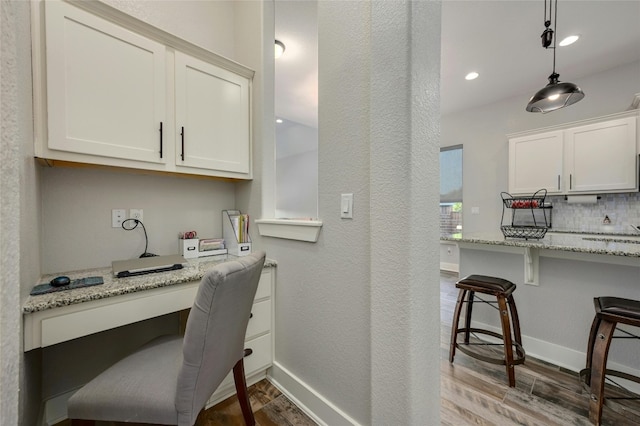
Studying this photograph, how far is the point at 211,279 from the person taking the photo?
900 mm

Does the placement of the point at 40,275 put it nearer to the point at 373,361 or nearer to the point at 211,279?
the point at 211,279

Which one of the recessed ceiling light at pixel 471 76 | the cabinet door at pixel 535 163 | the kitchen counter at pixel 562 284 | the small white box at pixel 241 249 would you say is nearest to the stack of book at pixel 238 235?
the small white box at pixel 241 249

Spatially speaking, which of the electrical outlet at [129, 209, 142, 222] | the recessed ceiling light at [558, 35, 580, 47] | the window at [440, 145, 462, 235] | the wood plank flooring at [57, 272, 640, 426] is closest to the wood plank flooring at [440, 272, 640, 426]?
the wood plank flooring at [57, 272, 640, 426]

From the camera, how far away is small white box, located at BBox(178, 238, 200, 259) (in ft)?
5.94

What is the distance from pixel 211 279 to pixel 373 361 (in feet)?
2.49

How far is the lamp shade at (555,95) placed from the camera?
6.25ft

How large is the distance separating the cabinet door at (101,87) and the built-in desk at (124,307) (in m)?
0.69

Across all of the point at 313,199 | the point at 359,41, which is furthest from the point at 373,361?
the point at 313,199

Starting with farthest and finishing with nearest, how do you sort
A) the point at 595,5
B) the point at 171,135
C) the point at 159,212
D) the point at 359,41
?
the point at 595,5 < the point at 159,212 < the point at 171,135 < the point at 359,41

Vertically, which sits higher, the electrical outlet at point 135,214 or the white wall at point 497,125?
the white wall at point 497,125

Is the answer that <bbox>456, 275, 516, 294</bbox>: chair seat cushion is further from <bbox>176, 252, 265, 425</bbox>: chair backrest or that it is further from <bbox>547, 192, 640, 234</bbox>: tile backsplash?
<bbox>547, 192, 640, 234</bbox>: tile backsplash

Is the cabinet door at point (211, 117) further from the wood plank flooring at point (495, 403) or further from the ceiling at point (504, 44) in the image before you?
the wood plank flooring at point (495, 403)

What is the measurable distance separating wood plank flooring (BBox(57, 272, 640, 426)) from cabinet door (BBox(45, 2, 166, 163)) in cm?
154

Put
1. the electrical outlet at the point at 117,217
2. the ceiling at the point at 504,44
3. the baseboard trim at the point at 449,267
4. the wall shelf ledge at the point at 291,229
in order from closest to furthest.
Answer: the wall shelf ledge at the point at 291,229 → the electrical outlet at the point at 117,217 → the ceiling at the point at 504,44 → the baseboard trim at the point at 449,267
